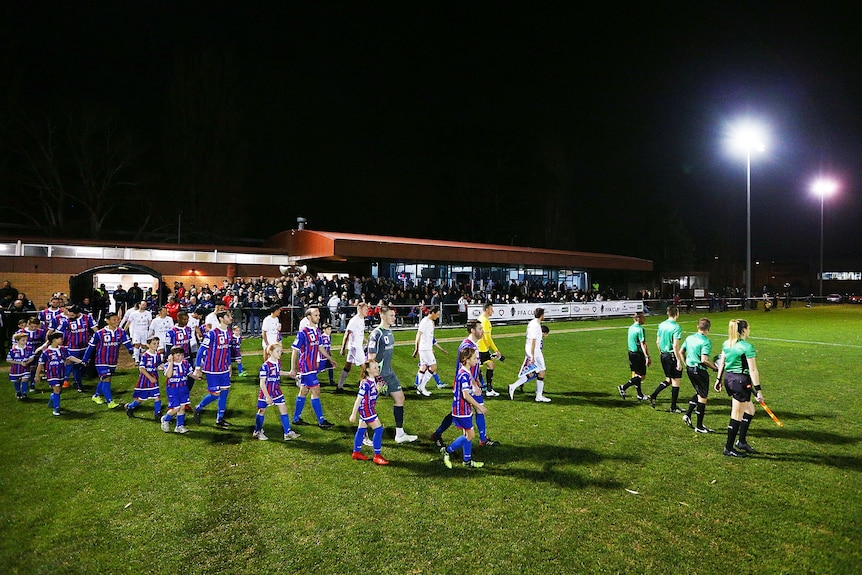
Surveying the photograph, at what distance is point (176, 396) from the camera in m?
8.25

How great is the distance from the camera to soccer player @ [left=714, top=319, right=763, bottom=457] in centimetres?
695

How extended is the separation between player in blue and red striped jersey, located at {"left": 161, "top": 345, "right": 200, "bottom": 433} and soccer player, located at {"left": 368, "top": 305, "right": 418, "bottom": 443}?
3.28m

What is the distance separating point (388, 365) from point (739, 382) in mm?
5384

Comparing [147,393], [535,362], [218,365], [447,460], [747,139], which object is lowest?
[447,460]

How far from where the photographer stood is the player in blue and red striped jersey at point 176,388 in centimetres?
823

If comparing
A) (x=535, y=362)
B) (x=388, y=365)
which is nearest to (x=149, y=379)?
(x=388, y=365)

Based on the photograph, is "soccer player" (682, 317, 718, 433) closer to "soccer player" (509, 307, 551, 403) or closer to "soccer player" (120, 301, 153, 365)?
"soccer player" (509, 307, 551, 403)

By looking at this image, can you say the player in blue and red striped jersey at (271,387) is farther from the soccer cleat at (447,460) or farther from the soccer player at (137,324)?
the soccer player at (137,324)

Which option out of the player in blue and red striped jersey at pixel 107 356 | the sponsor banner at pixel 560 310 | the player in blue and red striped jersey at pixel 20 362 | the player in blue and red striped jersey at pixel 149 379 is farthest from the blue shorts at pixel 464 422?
the sponsor banner at pixel 560 310

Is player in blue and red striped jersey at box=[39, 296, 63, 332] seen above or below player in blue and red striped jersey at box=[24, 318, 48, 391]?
above

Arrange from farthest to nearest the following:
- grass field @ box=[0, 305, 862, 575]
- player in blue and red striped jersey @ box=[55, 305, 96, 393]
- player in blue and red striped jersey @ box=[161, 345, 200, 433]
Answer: player in blue and red striped jersey @ box=[55, 305, 96, 393] → player in blue and red striped jersey @ box=[161, 345, 200, 433] → grass field @ box=[0, 305, 862, 575]

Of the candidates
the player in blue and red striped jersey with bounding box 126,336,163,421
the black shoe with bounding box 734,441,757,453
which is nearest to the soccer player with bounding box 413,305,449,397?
the player in blue and red striped jersey with bounding box 126,336,163,421

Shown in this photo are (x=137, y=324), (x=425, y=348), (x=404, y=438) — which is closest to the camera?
(x=404, y=438)

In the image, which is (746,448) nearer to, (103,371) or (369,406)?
(369,406)
